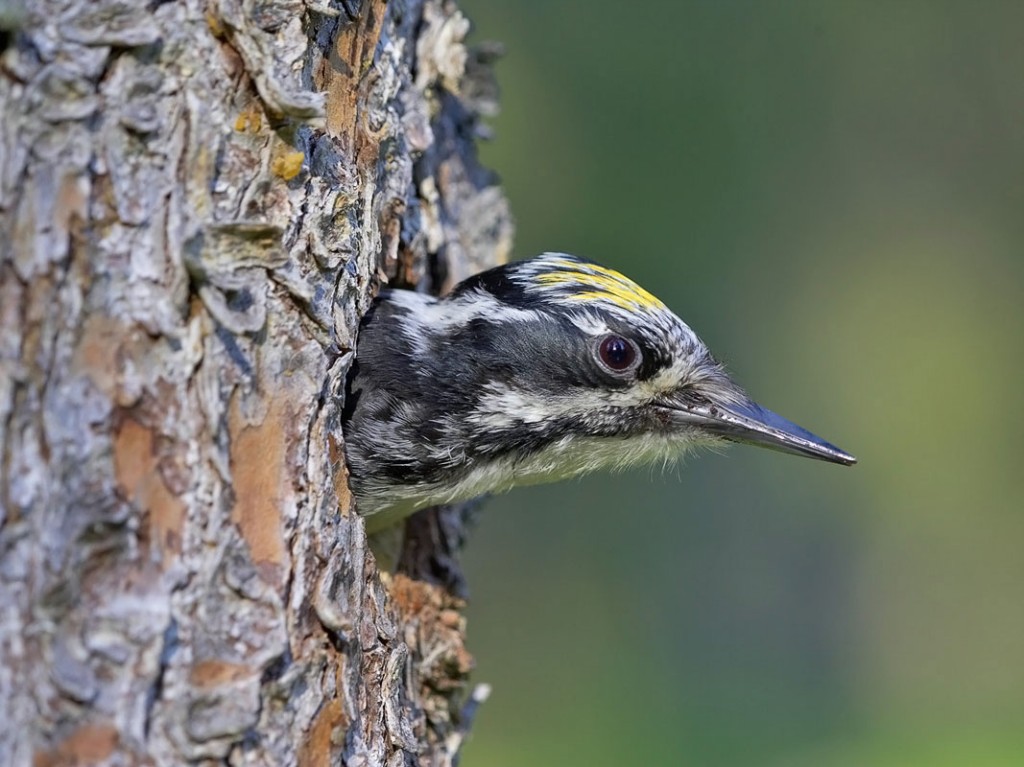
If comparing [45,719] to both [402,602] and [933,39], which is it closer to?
[402,602]

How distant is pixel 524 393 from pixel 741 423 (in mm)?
681

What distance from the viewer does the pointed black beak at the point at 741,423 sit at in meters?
3.51

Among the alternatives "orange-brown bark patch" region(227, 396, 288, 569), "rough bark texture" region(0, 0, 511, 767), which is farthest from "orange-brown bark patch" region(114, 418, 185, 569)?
"orange-brown bark patch" region(227, 396, 288, 569)

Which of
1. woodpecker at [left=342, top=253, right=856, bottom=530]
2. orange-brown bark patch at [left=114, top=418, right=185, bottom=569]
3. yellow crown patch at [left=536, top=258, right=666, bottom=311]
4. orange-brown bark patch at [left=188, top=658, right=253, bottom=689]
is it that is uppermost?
yellow crown patch at [left=536, top=258, right=666, bottom=311]

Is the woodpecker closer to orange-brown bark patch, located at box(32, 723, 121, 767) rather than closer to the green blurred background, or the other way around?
orange-brown bark patch, located at box(32, 723, 121, 767)

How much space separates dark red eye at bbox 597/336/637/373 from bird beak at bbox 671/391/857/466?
0.75ft

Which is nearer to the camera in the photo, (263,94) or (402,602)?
(263,94)

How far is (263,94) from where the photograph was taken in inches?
103

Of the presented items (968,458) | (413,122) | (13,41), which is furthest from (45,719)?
(968,458)

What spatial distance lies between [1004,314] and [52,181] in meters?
9.84

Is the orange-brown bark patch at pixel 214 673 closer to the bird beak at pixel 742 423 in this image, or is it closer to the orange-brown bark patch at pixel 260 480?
the orange-brown bark patch at pixel 260 480

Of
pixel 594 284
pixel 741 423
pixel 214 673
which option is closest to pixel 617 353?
pixel 594 284

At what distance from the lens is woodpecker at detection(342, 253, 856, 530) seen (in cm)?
338

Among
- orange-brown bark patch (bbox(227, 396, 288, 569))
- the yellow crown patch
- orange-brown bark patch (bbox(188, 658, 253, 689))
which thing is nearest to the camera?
orange-brown bark patch (bbox(188, 658, 253, 689))
